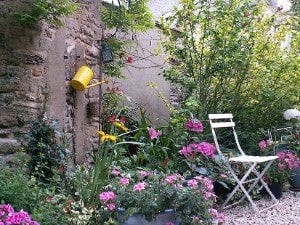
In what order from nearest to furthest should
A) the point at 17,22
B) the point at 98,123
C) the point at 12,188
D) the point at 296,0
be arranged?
the point at 12,188, the point at 17,22, the point at 98,123, the point at 296,0

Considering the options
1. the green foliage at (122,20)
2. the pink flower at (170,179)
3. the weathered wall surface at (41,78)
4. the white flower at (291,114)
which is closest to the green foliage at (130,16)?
the green foliage at (122,20)

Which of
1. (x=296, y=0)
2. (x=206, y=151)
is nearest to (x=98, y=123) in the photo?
(x=206, y=151)

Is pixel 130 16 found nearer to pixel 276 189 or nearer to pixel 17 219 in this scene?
pixel 276 189

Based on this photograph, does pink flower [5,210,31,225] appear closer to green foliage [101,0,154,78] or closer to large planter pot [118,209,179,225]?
large planter pot [118,209,179,225]

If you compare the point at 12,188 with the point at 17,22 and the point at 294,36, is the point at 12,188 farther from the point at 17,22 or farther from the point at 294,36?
the point at 294,36

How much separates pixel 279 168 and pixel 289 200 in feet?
1.24

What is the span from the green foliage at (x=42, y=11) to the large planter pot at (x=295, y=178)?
333 cm

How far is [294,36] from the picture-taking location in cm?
602

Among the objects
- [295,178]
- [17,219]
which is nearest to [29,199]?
[17,219]

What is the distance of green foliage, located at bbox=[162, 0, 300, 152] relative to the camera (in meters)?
5.39

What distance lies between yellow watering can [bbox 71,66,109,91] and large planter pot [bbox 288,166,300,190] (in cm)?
270

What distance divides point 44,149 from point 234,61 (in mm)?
2961

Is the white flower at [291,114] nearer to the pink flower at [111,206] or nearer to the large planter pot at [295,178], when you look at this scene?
the large planter pot at [295,178]

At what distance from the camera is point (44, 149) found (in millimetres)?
3312
